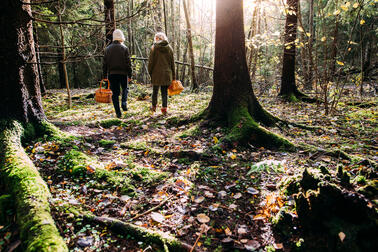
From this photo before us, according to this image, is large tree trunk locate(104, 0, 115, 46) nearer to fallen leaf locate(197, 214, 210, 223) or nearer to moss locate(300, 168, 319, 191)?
fallen leaf locate(197, 214, 210, 223)

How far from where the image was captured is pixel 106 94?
5.46 meters

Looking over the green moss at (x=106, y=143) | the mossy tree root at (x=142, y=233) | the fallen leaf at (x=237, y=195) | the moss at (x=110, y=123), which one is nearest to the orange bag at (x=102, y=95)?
the moss at (x=110, y=123)

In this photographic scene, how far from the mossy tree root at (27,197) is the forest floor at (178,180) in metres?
0.16

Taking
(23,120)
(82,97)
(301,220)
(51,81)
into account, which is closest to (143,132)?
(23,120)

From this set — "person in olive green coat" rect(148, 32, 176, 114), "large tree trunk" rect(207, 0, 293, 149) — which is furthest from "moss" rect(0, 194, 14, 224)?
"person in olive green coat" rect(148, 32, 176, 114)

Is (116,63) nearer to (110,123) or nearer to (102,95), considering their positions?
(102,95)

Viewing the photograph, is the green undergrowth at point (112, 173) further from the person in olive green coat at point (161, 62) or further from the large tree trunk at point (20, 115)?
the person in olive green coat at point (161, 62)

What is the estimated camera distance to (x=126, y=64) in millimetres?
6094

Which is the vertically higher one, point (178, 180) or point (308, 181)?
point (308, 181)

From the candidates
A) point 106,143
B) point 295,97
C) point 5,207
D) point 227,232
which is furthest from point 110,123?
point 295,97

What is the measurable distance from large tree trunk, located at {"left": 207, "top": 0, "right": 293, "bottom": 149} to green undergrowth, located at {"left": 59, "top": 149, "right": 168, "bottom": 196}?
181 centimetres

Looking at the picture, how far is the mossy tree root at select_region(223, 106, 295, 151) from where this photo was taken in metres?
3.93

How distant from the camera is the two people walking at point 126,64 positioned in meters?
5.93

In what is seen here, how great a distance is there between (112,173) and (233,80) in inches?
121
